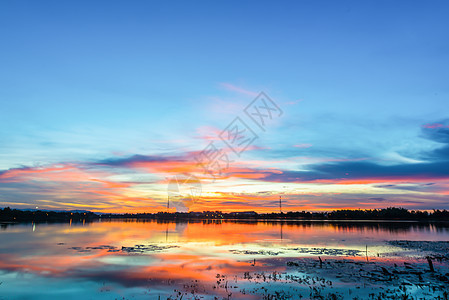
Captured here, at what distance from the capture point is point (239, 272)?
2655 centimetres

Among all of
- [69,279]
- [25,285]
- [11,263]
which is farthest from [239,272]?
[11,263]

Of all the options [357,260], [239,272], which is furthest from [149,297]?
[357,260]

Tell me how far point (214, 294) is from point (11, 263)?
26.3 metres

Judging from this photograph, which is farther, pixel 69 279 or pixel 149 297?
pixel 69 279

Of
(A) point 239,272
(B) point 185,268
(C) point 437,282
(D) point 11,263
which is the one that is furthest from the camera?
(D) point 11,263

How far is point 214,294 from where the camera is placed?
1928 centimetres

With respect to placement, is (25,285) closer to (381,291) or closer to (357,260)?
(381,291)

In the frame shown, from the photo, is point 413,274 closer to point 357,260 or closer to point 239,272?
point 357,260

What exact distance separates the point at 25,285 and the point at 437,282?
31214 millimetres

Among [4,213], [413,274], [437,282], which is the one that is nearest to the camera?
[437,282]

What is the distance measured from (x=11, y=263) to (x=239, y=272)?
2544 cm

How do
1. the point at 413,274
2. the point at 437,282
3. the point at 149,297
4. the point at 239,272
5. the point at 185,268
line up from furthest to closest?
1. the point at 185,268
2. the point at 239,272
3. the point at 413,274
4. the point at 437,282
5. the point at 149,297

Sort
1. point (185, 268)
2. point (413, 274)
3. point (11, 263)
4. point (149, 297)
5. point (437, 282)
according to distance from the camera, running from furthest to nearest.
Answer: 1. point (11, 263)
2. point (185, 268)
3. point (413, 274)
4. point (437, 282)
5. point (149, 297)

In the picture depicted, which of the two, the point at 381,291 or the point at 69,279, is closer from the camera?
the point at 381,291
